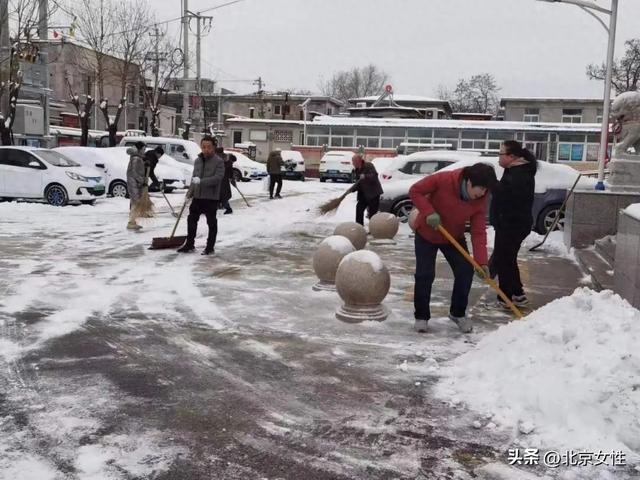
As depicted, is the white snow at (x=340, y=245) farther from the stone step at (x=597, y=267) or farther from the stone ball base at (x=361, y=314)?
the stone step at (x=597, y=267)

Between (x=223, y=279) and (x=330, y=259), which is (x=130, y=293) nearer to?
(x=223, y=279)

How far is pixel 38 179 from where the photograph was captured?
16375mm

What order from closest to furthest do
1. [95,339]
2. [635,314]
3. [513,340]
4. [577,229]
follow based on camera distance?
[635,314] → [513,340] → [95,339] → [577,229]

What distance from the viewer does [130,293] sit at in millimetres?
7246

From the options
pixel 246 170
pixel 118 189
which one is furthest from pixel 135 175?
pixel 246 170

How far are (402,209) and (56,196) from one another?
8774 mm

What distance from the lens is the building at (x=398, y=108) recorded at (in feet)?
Result: 169

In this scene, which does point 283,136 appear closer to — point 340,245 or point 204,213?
point 204,213

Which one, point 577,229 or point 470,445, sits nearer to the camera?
point 470,445

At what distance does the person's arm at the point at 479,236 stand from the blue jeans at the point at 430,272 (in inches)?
5.6

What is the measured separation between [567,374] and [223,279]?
16.2 feet

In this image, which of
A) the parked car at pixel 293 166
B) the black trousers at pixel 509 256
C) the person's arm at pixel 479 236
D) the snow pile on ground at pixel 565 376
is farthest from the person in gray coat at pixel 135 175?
the parked car at pixel 293 166

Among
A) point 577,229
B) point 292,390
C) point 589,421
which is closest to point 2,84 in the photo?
point 577,229

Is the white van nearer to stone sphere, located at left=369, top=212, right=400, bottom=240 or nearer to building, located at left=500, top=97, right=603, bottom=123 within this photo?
stone sphere, located at left=369, top=212, right=400, bottom=240
